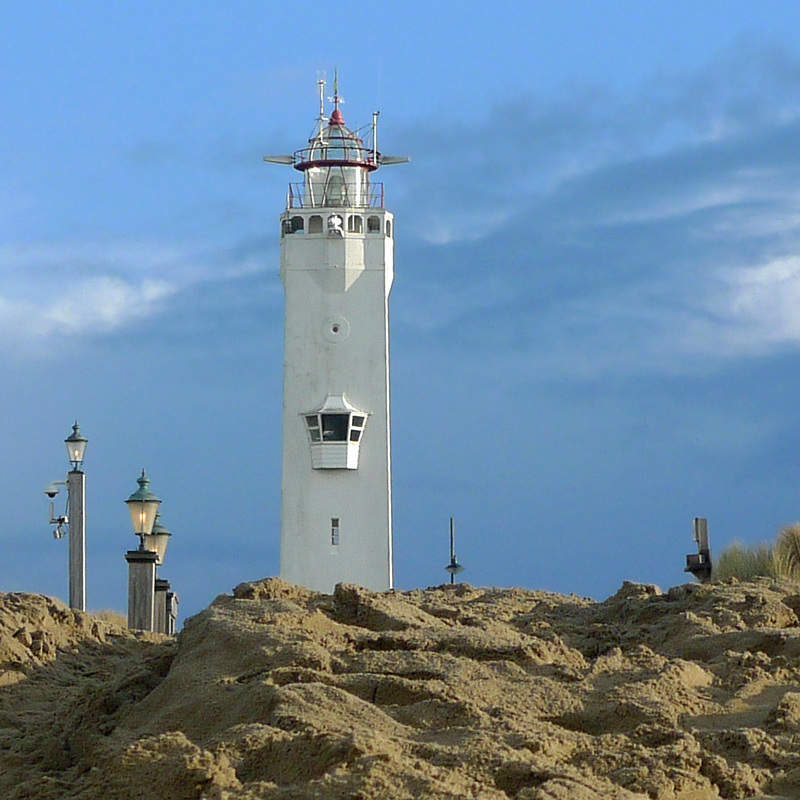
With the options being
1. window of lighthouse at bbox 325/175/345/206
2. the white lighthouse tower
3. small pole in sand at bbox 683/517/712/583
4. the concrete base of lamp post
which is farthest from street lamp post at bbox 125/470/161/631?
window of lighthouse at bbox 325/175/345/206

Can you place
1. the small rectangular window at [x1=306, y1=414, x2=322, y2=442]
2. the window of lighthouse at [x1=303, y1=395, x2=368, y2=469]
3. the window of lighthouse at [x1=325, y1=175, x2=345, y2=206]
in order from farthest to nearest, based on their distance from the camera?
the window of lighthouse at [x1=325, y1=175, x2=345, y2=206], the small rectangular window at [x1=306, y1=414, x2=322, y2=442], the window of lighthouse at [x1=303, y1=395, x2=368, y2=469]

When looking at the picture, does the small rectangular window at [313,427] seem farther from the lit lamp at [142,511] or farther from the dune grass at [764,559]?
the dune grass at [764,559]

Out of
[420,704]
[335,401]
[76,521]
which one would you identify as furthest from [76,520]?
[335,401]

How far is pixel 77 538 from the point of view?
1930cm

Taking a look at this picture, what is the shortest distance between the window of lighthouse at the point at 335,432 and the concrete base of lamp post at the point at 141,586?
92.5ft

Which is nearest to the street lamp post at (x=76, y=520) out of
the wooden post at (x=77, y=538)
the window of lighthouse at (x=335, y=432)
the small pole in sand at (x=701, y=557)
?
the wooden post at (x=77, y=538)

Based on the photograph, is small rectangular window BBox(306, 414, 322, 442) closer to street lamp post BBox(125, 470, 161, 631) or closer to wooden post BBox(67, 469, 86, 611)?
wooden post BBox(67, 469, 86, 611)

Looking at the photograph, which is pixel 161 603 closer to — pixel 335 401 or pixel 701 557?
pixel 701 557

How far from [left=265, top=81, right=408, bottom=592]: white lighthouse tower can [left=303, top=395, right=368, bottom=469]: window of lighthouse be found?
0.03m

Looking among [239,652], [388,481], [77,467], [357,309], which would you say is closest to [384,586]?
[388,481]

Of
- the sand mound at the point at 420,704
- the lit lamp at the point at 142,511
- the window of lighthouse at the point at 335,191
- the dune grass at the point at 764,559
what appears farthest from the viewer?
the window of lighthouse at the point at 335,191

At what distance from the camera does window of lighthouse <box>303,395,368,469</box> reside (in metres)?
44.2

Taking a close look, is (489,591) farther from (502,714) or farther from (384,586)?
(384,586)

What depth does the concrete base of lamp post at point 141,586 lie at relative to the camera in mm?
15289
